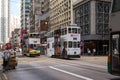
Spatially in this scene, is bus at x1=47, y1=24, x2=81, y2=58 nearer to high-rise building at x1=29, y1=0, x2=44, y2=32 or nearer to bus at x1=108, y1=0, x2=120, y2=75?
bus at x1=108, y1=0, x2=120, y2=75

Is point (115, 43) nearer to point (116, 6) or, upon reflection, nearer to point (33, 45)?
point (116, 6)

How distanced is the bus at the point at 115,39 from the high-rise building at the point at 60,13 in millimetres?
66087

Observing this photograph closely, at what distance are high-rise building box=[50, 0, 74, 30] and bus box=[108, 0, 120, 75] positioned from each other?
66087 mm

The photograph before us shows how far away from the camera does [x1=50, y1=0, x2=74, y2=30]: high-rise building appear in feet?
274

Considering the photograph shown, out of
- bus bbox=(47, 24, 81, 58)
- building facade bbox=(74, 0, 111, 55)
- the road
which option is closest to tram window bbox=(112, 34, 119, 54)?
the road

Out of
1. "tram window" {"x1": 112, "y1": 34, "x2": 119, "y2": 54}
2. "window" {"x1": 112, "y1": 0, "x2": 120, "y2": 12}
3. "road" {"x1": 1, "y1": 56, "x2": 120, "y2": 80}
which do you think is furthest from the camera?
"road" {"x1": 1, "y1": 56, "x2": 120, "y2": 80}

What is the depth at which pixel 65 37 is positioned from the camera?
4188cm

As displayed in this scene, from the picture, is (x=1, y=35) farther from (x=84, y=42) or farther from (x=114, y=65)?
(x=114, y=65)

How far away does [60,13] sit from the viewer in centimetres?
A: 9375

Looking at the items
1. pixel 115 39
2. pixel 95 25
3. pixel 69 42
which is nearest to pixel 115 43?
pixel 115 39

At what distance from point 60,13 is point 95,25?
25.1 meters

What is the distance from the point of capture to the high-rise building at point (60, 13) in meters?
83.5

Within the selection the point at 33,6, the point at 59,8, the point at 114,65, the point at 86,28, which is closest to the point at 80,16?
the point at 86,28

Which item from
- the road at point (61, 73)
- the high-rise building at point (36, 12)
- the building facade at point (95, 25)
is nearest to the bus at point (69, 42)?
the road at point (61, 73)
